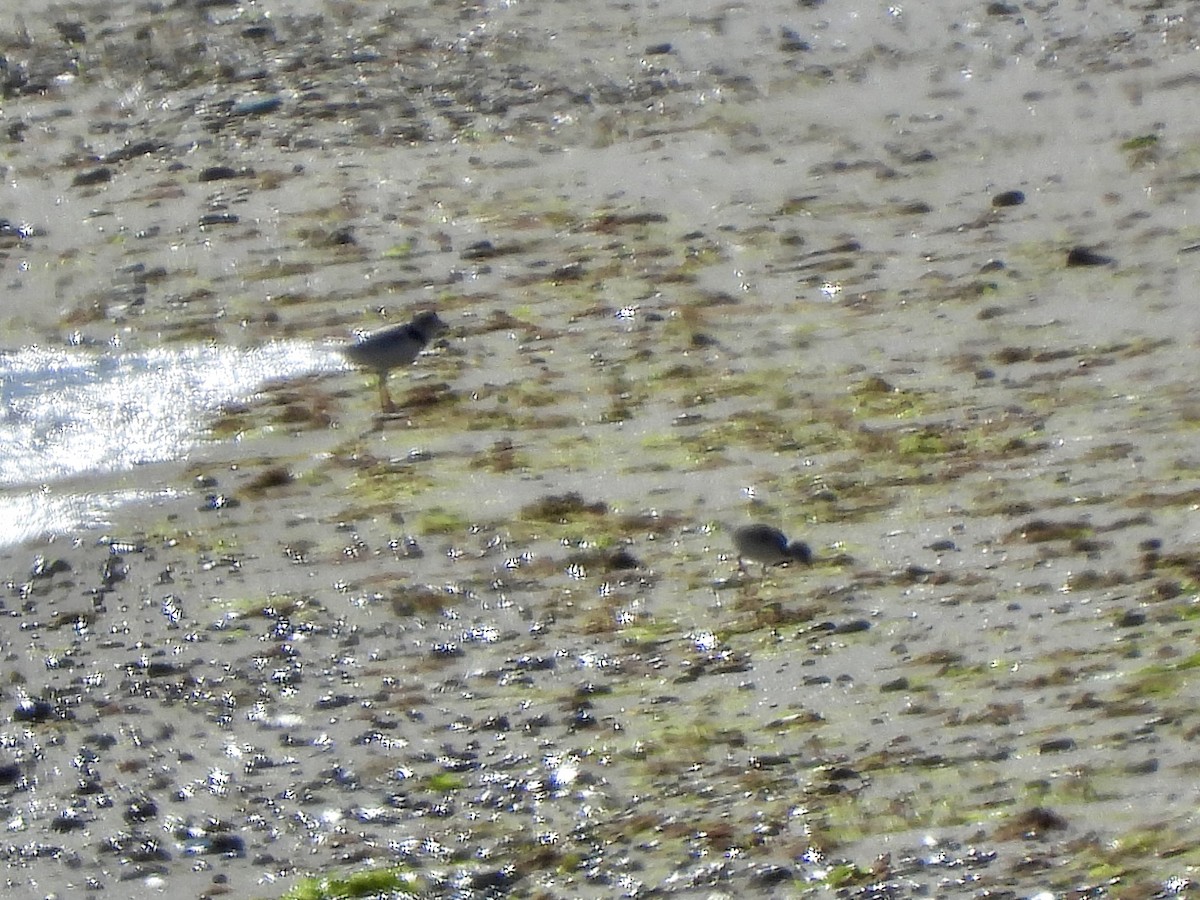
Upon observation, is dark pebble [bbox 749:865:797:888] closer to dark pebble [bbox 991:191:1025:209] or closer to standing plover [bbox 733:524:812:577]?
standing plover [bbox 733:524:812:577]

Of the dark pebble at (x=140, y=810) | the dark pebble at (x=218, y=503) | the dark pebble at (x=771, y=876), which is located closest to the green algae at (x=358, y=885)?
the dark pebble at (x=140, y=810)

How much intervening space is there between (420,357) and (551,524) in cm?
71

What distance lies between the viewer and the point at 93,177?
489 cm

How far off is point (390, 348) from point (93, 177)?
1335mm

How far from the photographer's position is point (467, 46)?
16.4ft

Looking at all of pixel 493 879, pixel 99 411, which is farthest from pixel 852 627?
pixel 99 411

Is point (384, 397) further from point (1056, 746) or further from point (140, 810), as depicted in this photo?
point (1056, 746)

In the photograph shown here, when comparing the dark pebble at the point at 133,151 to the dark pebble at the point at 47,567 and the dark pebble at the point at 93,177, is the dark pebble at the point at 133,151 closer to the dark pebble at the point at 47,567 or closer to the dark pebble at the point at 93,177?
the dark pebble at the point at 93,177

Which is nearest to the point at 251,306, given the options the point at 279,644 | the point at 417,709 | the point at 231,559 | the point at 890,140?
the point at 231,559

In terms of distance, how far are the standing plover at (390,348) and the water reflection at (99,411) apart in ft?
0.40

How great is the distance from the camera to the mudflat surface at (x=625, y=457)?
11.6 feet

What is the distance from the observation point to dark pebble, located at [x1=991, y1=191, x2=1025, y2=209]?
4531 mm

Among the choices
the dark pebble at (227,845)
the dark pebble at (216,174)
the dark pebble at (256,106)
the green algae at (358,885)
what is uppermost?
the dark pebble at (256,106)

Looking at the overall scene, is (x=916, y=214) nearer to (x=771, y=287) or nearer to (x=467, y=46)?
(x=771, y=287)
